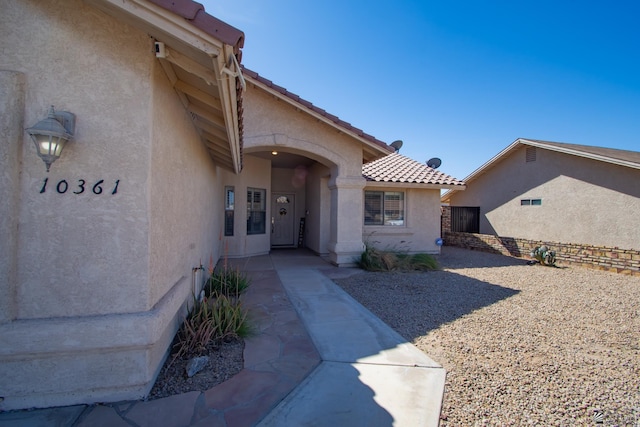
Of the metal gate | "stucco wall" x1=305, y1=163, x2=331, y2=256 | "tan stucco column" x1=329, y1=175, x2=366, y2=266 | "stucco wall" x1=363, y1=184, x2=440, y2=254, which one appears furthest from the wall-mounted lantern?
the metal gate

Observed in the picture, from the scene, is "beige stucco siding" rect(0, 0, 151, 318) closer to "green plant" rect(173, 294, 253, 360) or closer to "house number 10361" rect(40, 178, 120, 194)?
"house number 10361" rect(40, 178, 120, 194)

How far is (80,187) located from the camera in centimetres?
264

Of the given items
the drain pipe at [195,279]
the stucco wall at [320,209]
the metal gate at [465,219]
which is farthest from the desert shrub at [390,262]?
the metal gate at [465,219]

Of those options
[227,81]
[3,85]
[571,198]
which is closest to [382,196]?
[571,198]

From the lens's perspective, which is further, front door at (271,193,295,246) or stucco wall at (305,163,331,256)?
front door at (271,193,295,246)

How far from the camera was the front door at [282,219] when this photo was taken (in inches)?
558

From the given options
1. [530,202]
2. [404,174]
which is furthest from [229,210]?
[530,202]

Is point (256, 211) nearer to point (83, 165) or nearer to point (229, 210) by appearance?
point (229, 210)

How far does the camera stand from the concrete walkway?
2533 mm

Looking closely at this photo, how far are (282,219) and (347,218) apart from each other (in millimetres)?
5545

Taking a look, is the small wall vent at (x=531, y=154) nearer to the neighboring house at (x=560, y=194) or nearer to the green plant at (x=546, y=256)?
the neighboring house at (x=560, y=194)

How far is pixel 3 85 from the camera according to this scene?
8.16 feet

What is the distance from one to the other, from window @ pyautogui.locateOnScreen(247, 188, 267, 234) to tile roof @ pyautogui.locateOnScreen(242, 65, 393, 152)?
4.45m

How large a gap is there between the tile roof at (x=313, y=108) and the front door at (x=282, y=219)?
6336 mm
